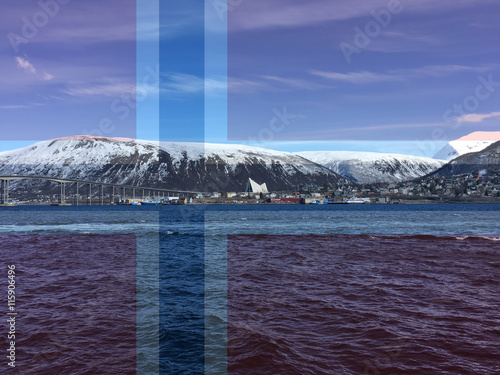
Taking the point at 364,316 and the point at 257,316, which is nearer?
the point at 364,316

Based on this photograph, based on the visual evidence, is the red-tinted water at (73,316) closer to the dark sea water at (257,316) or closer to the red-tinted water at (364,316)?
the dark sea water at (257,316)

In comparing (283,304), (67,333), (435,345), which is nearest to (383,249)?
(283,304)

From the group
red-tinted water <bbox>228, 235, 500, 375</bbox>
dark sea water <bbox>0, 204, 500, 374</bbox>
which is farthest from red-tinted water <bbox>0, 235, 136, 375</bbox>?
red-tinted water <bbox>228, 235, 500, 375</bbox>

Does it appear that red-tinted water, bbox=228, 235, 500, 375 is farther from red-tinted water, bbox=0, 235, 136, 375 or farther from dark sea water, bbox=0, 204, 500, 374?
red-tinted water, bbox=0, 235, 136, 375

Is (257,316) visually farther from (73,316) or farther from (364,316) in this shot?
(73,316)

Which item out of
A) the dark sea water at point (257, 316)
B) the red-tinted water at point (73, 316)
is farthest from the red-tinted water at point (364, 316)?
the red-tinted water at point (73, 316)

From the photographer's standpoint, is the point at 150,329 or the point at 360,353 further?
the point at 150,329

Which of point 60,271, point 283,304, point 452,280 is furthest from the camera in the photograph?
point 60,271

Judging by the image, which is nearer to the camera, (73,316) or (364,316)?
(364,316)

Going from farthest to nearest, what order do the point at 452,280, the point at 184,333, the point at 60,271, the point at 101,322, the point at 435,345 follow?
the point at 60,271
the point at 452,280
the point at 101,322
the point at 184,333
the point at 435,345

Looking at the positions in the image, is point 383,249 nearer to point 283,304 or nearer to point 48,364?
point 283,304

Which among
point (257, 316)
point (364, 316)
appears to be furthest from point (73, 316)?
point (364, 316)
